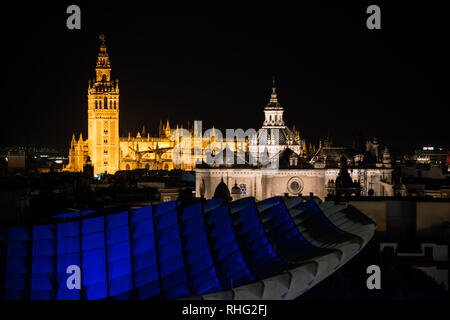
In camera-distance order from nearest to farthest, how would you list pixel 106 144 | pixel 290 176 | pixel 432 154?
pixel 290 176 → pixel 106 144 → pixel 432 154

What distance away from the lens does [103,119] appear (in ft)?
400

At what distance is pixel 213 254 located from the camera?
21.6 m

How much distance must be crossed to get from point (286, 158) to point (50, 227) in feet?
167

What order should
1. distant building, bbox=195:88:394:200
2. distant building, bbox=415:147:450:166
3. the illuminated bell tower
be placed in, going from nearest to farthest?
distant building, bbox=195:88:394:200 < the illuminated bell tower < distant building, bbox=415:147:450:166

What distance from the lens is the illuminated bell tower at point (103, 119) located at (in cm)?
12088

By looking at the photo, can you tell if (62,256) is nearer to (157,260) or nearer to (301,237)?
(157,260)

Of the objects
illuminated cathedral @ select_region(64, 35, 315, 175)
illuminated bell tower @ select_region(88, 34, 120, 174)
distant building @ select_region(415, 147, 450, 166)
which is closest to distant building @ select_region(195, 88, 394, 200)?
illuminated cathedral @ select_region(64, 35, 315, 175)

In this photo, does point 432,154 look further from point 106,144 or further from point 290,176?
point 290,176

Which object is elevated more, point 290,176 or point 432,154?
point 432,154

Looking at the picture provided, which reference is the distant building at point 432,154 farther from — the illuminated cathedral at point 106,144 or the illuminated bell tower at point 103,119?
the illuminated bell tower at point 103,119

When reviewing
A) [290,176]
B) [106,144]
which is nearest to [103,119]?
[106,144]

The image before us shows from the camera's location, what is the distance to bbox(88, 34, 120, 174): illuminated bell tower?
121 m

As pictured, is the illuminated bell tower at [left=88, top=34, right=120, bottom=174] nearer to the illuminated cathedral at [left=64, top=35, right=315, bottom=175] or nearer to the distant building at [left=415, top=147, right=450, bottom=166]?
the illuminated cathedral at [left=64, top=35, right=315, bottom=175]

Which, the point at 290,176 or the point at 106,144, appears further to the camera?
the point at 106,144
